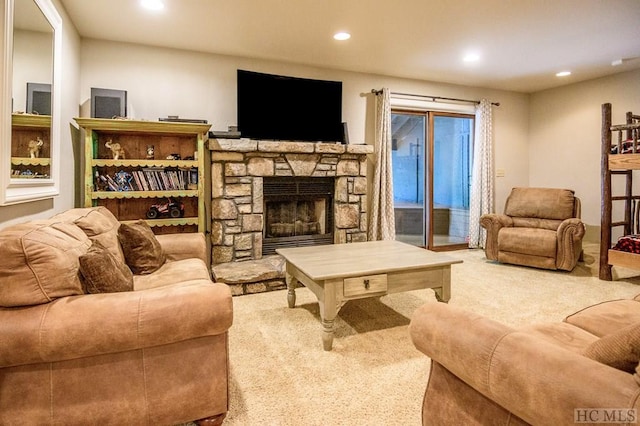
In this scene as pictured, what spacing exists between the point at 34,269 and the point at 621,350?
6.16ft

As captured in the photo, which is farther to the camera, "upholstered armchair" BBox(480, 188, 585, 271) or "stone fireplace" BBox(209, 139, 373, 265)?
"upholstered armchair" BBox(480, 188, 585, 271)

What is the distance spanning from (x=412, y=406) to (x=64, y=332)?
1.49 metres

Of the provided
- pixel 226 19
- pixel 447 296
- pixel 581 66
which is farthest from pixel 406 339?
pixel 581 66

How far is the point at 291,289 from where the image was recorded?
3000 mm

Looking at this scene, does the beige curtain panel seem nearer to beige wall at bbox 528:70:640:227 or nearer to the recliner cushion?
the recliner cushion

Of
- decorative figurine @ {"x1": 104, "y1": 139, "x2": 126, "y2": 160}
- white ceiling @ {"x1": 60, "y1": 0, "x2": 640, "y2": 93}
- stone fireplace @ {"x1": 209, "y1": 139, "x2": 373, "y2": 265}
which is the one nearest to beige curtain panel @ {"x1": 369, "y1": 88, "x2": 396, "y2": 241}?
stone fireplace @ {"x1": 209, "y1": 139, "x2": 373, "y2": 265}

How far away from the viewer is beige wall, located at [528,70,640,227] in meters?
4.87

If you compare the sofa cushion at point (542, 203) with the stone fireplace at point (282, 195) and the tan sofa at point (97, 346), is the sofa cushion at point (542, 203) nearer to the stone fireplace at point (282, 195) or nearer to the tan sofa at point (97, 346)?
the stone fireplace at point (282, 195)

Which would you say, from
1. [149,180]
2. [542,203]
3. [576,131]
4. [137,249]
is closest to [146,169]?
[149,180]

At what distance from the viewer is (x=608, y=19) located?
3.20 m

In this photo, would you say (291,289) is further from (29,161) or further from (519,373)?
(519,373)

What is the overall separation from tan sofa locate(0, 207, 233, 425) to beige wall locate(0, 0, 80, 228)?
1.23m

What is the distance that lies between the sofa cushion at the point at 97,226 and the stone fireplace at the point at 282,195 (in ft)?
4.89

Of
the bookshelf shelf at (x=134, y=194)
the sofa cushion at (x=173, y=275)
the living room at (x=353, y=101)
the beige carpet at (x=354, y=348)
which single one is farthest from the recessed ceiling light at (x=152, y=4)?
the beige carpet at (x=354, y=348)
